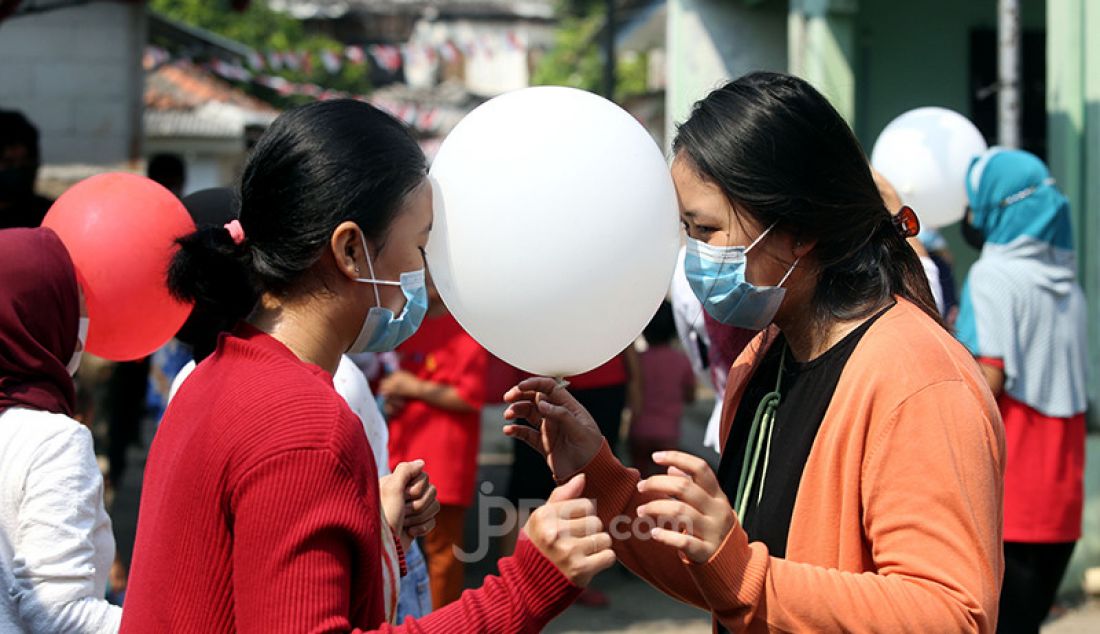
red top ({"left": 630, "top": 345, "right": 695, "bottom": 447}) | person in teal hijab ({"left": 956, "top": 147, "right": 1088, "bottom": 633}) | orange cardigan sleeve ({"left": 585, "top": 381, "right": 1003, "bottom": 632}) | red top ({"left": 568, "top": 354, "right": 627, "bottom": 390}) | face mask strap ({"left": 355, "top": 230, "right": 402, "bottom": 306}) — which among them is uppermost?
face mask strap ({"left": 355, "top": 230, "right": 402, "bottom": 306})

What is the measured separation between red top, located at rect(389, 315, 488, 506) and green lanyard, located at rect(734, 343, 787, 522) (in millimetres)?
3127

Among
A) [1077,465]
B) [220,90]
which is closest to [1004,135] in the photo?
[1077,465]

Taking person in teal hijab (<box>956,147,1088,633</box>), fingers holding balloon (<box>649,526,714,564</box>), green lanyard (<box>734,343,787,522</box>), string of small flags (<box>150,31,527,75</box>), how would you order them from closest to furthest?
1. fingers holding balloon (<box>649,526,714,564</box>)
2. green lanyard (<box>734,343,787,522</box>)
3. person in teal hijab (<box>956,147,1088,633</box>)
4. string of small flags (<box>150,31,527,75</box>)

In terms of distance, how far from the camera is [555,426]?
86.4 inches

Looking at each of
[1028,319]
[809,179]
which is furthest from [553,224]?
[1028,319]

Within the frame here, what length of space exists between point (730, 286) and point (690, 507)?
18.3 inches

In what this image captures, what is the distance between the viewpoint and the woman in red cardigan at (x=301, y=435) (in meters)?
1.65

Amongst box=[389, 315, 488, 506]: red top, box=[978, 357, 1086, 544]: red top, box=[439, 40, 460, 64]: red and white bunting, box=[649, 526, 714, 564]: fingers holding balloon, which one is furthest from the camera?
box=[439, 40, 460, 64]: red and white bunting

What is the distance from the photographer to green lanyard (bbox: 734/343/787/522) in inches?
83.9

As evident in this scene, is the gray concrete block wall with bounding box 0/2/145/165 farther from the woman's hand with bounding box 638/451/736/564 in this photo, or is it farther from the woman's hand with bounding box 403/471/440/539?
the woman's hand with bounding box 638/451/736/564

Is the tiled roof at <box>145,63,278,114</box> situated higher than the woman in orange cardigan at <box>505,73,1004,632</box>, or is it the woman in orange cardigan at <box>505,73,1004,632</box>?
the woman in orange cardigan at <box>505,73,1004,632</box>

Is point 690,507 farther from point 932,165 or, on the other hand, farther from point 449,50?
point 449,50

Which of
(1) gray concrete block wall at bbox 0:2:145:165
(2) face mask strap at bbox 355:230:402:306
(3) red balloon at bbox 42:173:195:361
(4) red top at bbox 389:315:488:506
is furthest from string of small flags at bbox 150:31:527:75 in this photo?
(2) face mask strap at bbox 355:230:402:306

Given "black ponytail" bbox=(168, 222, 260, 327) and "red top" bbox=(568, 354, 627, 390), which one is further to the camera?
"red top" bbox=(568, 354, 627, 390)
